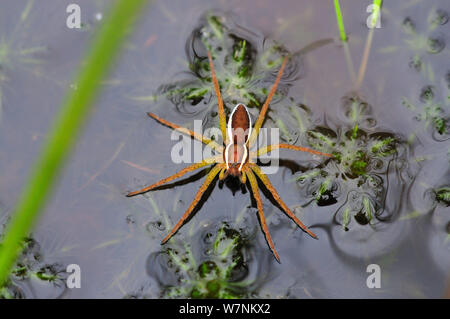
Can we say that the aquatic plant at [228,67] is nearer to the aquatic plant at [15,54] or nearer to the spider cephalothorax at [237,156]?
Answer: the spider cephalothorax at [237,156]

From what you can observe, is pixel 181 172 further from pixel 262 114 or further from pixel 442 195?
pixel 442 195

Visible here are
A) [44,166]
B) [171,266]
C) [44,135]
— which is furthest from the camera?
[44,135]

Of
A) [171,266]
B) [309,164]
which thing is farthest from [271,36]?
[171,266]

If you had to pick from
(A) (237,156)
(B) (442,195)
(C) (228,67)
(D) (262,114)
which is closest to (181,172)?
(A) (237,156)

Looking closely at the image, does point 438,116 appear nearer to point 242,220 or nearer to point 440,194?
point 440,194

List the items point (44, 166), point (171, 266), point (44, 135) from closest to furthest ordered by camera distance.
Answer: point (44, 166) < point (171, 266) < point (44, 135)

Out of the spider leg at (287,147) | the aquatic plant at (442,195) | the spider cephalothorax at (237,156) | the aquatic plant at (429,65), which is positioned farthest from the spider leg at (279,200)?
the aquatic plant at (429,65)
